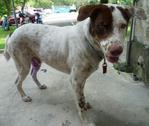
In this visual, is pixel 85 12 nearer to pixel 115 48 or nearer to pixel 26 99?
pixel 115 48

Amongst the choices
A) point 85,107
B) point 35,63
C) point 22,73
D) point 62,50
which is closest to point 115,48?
point 62,50

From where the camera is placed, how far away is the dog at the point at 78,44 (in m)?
2.50

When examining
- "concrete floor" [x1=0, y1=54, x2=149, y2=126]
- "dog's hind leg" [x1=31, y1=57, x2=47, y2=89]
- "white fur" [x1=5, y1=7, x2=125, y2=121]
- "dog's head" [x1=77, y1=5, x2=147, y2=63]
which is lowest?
"concrete floor" [x1=0, y1=54, x2=149, y2=126]

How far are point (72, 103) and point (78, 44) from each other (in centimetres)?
110

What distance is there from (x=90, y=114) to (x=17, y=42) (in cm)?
135

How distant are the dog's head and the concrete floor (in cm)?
118

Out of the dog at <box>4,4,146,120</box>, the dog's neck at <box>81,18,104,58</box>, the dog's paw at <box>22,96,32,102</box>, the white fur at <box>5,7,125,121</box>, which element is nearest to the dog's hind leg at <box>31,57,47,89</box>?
the dog at <box>4,4,146,120</box>

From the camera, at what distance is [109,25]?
8.16 ft

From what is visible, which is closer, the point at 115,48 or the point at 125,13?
the point at 115,48

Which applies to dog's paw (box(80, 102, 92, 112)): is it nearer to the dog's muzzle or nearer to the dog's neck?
the dog's neck

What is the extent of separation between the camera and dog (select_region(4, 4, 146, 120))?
8.21ft

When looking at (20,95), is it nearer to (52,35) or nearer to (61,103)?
(61,103)

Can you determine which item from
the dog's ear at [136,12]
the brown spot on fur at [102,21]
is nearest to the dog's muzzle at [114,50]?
the brown spot on fur at [102,21]

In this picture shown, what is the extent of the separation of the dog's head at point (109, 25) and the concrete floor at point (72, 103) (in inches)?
46.5
